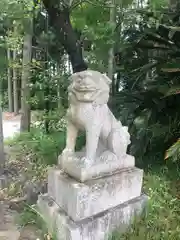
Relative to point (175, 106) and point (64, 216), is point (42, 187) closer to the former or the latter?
point (64, 216)

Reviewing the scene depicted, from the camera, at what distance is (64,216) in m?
1.50

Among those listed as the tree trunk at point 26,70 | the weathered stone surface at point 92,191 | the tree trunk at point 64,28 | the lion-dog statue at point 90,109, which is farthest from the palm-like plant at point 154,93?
the tree trunk at point 26,70

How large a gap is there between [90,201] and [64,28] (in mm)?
1923

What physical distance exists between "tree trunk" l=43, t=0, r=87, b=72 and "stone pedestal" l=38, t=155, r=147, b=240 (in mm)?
1527

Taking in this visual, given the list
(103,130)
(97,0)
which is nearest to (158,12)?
(97,0)

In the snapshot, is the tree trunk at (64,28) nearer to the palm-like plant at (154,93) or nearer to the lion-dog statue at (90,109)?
the palm-like plant at (154,93)

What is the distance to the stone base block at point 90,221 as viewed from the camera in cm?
143

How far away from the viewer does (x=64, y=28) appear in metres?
2.71

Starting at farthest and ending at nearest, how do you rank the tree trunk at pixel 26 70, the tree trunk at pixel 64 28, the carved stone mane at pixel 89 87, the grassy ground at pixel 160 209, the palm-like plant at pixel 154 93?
the tree trunk at pixel 26 70, the tree trunk at pixel 64 28, the palm-like plant at pixel 154 93, the grassy ground at pixel 160 209, the carved stone mane at pixel 89 87

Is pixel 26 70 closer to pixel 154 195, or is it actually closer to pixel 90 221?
pixel 154 195

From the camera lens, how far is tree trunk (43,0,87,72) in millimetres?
2602

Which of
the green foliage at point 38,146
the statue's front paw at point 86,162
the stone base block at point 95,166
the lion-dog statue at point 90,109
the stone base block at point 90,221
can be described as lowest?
the green foliage at point 38,146

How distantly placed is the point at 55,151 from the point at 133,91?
1047 mm

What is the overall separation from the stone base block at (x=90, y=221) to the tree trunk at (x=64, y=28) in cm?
164
